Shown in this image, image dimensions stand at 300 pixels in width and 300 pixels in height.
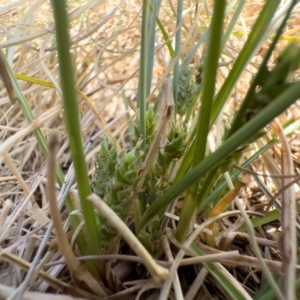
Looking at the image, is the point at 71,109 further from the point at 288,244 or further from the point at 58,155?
the point at 58,155

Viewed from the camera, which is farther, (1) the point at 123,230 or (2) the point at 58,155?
(2) the point at 58,155

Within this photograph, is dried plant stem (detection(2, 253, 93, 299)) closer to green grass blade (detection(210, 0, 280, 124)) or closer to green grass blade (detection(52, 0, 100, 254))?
green grass blade (detection(52, 0, 100, 254))

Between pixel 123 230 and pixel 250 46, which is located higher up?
pixel 250 46

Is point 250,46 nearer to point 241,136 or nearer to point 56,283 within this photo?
point 241,136

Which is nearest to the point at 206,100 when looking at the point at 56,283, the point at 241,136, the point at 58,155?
the point at 241,136

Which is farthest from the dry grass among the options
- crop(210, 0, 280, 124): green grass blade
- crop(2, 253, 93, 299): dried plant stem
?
crop(210, 0, 280, 124): green grass blade

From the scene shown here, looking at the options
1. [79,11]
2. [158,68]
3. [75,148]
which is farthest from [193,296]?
[158,68]

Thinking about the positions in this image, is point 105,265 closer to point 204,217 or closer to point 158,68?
point 204,217
